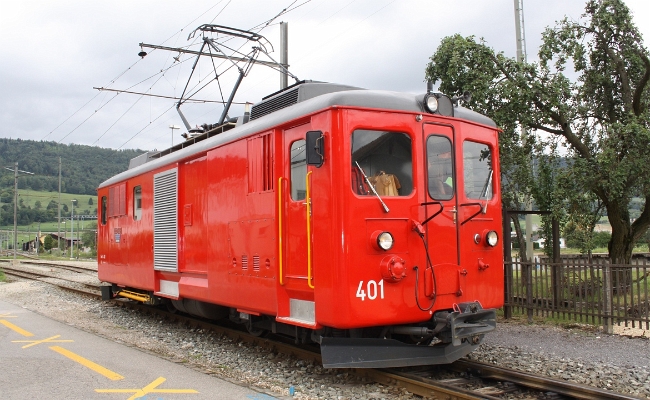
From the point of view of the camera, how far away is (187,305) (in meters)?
9.60

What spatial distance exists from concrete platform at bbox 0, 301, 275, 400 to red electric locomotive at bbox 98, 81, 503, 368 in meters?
1.05

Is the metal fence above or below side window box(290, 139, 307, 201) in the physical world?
below

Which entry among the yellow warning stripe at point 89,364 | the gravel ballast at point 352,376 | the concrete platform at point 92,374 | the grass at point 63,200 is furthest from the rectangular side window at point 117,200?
the grass at point 63,200

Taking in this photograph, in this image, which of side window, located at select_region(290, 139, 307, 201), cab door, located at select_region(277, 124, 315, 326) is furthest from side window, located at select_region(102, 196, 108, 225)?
side window, located at select_region(290, 139, 307, 201)

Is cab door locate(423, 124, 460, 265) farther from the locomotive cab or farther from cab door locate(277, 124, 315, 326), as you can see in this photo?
cab door locate(277, 124, 315, 326)

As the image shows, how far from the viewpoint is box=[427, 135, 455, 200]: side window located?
638cm

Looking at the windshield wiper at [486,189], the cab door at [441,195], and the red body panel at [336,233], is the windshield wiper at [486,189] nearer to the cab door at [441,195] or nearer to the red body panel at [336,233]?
the red body panel at [336,233]

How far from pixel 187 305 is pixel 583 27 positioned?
8.42 metres

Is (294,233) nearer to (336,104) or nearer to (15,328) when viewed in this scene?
(336,104)

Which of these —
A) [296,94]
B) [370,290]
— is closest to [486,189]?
[370,290]

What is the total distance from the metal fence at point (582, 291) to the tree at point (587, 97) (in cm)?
92

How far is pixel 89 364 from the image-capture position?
290 inches

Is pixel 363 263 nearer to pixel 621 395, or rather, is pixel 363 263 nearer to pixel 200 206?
pixel 621 395

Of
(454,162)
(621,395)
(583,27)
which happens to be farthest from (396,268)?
(583,27)
